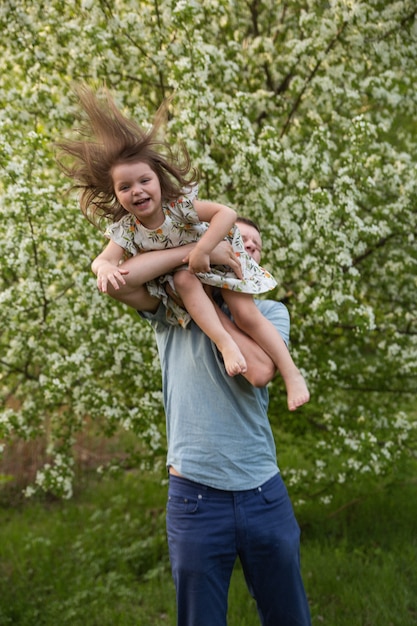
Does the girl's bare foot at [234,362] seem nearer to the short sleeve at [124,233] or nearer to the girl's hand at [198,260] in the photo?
the girl's hand at [198,260]

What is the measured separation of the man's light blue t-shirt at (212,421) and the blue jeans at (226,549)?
0.18 ft

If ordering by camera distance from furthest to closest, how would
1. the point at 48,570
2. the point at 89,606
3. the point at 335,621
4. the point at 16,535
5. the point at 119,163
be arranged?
the point at 16,535 < the point at 48,570 < the point at 89,606 < the point at 335,621 < the point at 119,163

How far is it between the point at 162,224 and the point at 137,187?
0.68 feet

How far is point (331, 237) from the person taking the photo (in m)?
4.41

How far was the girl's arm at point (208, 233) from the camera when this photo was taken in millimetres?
2365

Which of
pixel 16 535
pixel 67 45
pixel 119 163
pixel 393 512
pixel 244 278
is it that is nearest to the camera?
pixel 119 163

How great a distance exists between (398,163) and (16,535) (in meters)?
4.88

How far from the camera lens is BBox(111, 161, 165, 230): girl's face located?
7.79ft


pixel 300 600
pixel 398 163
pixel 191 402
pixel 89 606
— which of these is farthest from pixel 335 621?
pixel 398 163

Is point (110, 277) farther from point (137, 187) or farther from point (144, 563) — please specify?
point (144, 563)

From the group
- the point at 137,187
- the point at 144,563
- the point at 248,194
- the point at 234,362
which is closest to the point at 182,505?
the point at 234,362

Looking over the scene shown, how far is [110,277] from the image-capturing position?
2238 mm

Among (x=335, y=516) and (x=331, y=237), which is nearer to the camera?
(x=331, y=237)

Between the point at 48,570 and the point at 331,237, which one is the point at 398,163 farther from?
the point at 48,570
